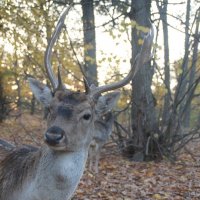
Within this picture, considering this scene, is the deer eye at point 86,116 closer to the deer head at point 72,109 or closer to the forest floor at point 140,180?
the deer head at point 72,109

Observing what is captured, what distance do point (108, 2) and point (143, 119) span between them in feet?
9.53

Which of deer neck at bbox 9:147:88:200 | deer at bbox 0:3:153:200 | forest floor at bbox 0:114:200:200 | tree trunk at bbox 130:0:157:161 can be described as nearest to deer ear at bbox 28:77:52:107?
deer at bbox 0:3:153:200

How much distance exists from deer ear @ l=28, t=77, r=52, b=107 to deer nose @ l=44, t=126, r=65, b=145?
0.53m

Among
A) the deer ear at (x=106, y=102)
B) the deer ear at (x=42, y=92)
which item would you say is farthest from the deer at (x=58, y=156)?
the deer ear at (x=106, y=102)

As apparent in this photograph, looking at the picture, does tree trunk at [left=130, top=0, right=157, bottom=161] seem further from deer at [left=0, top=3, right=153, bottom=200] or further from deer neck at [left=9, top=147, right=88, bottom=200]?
deer neck at [left=9, top=147, right=88, bottom=200]

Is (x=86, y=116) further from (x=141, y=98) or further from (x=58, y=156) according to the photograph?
(x=141, y=98)

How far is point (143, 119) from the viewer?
9969 millimetres

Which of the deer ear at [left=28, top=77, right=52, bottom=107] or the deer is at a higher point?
the deer ear at [left=28, top=77, right=52, bottom=107]

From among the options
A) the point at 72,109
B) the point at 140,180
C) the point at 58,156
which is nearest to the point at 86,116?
the point at 72,109

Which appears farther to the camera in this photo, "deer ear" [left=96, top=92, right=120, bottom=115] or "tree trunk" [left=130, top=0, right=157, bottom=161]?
"tree trunk" [left=130, top=0, right=157, bottom=161]

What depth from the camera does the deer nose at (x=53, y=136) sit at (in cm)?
361

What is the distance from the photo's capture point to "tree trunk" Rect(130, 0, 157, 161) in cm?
950

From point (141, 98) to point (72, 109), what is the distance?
5.92 meters

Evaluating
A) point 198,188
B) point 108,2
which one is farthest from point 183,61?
point 198,188
